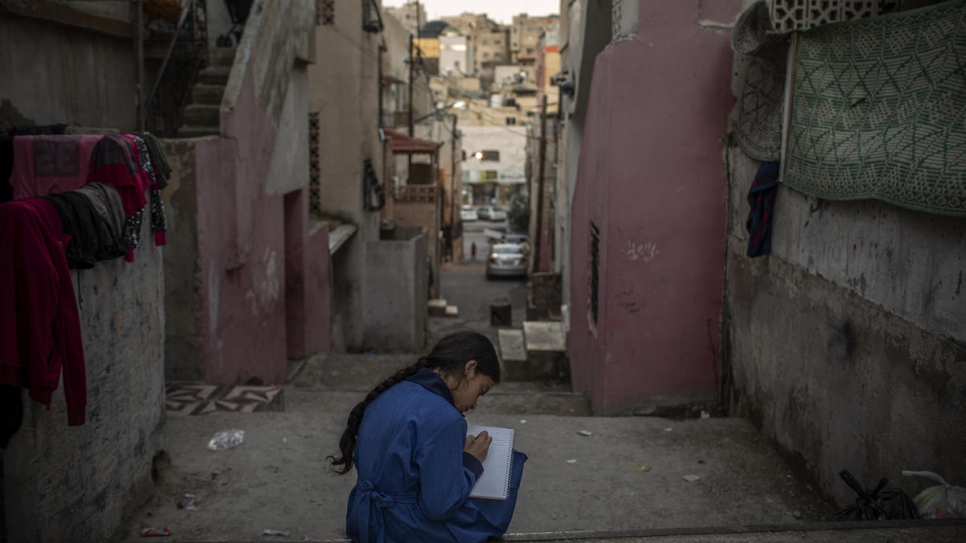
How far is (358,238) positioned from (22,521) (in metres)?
13.8

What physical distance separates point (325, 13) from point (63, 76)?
29.8 ft

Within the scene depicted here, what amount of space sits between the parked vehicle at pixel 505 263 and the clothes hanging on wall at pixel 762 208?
87.4 feet

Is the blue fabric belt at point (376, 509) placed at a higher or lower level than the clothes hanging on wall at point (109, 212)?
lower

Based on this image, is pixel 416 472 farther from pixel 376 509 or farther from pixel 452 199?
pixel 452 199

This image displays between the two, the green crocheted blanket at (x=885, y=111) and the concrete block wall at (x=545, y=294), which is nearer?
the green crocheted blanket at (x=885, y=111)

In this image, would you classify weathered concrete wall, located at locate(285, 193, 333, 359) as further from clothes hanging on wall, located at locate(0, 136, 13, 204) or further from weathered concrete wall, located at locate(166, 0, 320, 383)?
clothes hanging on wall, located at locate(0, 136, 13, 204)

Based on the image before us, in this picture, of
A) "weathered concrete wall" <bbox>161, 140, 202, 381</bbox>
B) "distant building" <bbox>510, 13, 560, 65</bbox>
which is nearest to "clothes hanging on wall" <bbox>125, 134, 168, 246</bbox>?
"weathered concrete wall" <bbox>161, 140, 202, 381</bbox>

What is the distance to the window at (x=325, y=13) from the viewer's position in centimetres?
1734

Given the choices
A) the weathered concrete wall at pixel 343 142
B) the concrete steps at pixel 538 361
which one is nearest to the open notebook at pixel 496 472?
the concrete steps at pixel 538 361

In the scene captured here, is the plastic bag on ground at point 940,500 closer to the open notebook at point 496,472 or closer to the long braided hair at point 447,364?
the open notebook at point 496,472

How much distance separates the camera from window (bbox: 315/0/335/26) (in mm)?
17344

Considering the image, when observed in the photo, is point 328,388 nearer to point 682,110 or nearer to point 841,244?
point 682,110

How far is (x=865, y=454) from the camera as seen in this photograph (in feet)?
15.9

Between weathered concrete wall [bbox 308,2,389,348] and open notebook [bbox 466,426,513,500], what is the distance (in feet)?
46.5
